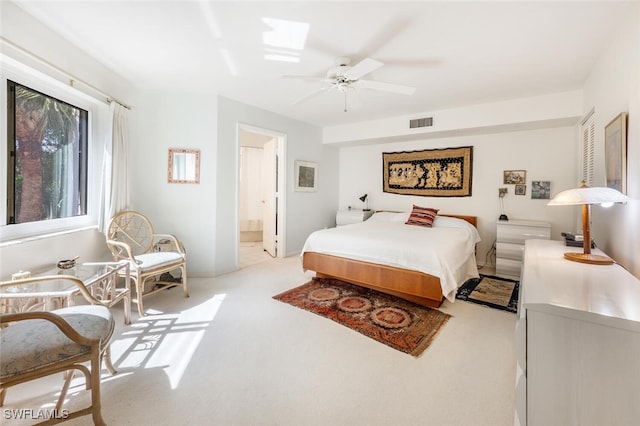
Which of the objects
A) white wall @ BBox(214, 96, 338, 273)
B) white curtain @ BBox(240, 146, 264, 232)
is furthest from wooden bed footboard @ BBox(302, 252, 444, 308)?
white curtain @ BBox(240, 146, 264, 232)

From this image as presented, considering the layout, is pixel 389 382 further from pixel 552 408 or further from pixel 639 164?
pixel 639 164

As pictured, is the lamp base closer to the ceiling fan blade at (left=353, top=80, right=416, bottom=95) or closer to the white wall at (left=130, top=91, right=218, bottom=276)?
the ceiling fan blade at (left=353, top=80, right=416, bottom=95)

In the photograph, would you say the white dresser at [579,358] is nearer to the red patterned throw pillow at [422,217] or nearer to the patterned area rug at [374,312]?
the patterned area rug at [374,312]

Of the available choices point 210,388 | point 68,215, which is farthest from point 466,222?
point 68,215

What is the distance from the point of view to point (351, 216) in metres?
5.36

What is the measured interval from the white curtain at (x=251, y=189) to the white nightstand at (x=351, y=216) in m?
2.01

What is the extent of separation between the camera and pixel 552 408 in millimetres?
996

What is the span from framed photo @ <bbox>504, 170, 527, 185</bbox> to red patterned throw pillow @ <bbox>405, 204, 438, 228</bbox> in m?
1.15

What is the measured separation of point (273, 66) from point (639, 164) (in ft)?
9.44

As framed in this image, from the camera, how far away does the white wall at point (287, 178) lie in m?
3.66

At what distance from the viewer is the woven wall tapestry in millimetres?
4441

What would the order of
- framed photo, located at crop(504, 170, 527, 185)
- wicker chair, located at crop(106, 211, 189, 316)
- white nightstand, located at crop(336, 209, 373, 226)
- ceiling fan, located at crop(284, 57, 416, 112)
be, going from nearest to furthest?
ceiling fan, located at crop(284, 57, 416, 112)
wicker chair, located at crop(106, 211, 189, 316)
framed photo, located at crop(504, 170, 527, 185)
white nightstand, located at crop(336, 209, 373, 226)

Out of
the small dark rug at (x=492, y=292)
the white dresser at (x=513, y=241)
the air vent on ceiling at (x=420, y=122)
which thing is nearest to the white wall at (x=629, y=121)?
the small dark rug at (x=492, y=292)

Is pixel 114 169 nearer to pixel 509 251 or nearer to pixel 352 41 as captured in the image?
pixel 352 41
